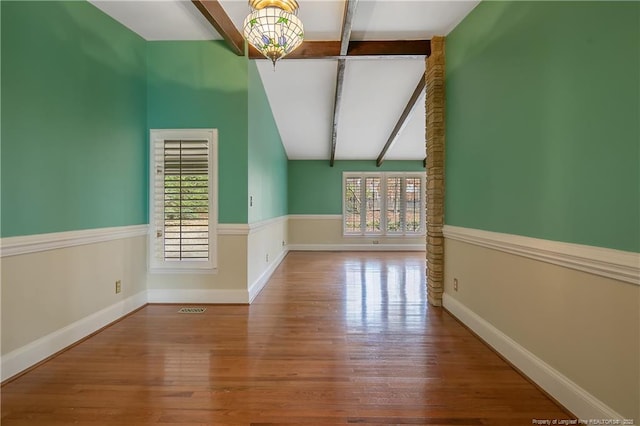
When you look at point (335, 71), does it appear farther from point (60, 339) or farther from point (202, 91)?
point (60, 339)

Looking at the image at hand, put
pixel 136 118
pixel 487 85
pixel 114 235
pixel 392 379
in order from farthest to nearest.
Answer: pixel 136 118
pixel 114 235
pixel 487 85
pixel 392 379

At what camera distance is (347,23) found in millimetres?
2826

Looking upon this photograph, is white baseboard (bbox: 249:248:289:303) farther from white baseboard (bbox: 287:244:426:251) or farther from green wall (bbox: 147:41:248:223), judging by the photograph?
white baseboard (bbox: 287:244:426:251)

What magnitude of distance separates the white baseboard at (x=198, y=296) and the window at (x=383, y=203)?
469 cm

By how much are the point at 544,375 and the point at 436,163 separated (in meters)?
2.12

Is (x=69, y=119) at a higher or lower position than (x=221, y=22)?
lower

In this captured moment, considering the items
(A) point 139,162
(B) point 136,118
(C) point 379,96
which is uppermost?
(C) point 379,96

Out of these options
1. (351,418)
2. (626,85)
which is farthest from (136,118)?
(626,85)

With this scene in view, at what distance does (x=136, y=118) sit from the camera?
322cm

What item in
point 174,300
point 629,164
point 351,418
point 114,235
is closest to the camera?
point 629,164

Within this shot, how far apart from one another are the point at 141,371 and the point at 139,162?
85.0 inches

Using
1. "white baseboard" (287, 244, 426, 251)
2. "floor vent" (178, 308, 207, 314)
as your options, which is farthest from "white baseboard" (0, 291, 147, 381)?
"white baseboard" (287, 244, 426, 251)

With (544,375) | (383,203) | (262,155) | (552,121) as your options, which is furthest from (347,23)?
(383,203)

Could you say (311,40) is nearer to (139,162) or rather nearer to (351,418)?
(139,162)
